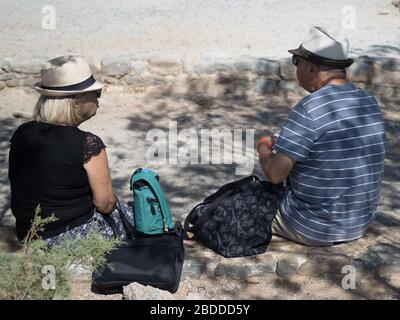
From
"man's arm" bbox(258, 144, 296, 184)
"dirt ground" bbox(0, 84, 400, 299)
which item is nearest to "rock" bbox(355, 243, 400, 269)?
"dirt ground" bbox(0, 84, 400, 299)

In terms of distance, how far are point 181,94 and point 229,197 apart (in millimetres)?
3809

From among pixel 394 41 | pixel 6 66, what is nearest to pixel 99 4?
pixel 6 66

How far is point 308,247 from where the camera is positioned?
3.45 meters

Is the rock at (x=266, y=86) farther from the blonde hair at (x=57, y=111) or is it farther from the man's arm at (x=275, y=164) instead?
Answer: the blonde hair at (x=57, y=111)

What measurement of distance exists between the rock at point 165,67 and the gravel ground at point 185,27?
19 cm

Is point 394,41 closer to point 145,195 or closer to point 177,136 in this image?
point 177,136

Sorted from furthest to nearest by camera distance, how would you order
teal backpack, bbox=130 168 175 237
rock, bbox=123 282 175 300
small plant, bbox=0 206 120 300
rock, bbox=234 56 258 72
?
rock, bbox=234 56 258 72
teal backpack, bbox=130 168 175 237
rock, bbox=123 282 175 300
small plant, bbox=0 206 120 300

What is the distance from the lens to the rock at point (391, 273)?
3186mm

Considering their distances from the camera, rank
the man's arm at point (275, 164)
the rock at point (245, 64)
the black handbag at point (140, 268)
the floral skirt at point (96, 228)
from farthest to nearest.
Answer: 1. the rock at point (245, 64)
2. the floral skirt at point (96, 228)
3. the man's arm at point (275, 164)
4. the black handbag at point (140, 268)

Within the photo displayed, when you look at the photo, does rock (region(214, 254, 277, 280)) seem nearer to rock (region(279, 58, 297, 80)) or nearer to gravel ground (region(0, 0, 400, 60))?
rock (region(279, 58, 297, 80))

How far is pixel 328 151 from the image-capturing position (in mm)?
3168

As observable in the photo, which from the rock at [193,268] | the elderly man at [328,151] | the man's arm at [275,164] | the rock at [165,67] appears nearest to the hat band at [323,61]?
the elderly man at [328,151]

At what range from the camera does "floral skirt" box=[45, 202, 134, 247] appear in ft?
10.8

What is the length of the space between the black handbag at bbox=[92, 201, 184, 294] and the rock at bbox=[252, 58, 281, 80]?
4182mm
